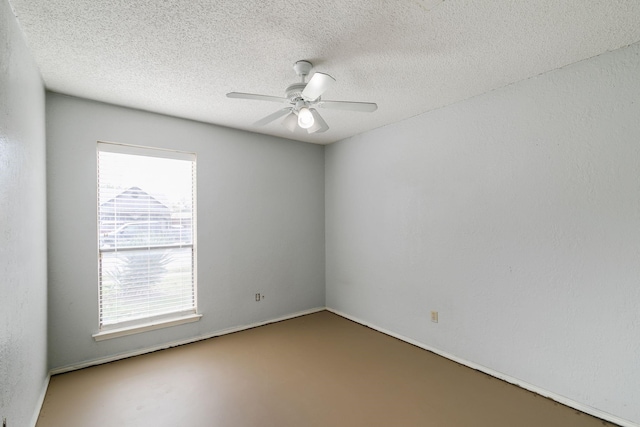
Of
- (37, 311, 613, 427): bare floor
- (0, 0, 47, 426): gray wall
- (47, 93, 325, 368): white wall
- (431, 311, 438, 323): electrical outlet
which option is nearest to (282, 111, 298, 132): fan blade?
(47, 93, 325, 368): white wall

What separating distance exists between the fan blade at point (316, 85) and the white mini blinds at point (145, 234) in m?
1.98

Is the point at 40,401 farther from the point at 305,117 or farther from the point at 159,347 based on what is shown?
the point at 305,117

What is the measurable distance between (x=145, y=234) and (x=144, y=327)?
0.95 metres

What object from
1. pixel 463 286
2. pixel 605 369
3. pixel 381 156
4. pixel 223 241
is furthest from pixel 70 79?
pixel 605 369

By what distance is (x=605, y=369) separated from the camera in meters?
2.03

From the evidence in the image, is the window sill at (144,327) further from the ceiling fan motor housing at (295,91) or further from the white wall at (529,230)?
the ceiling fan motor housing at (295,91)

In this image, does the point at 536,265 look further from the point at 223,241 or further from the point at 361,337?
the point at 223,241

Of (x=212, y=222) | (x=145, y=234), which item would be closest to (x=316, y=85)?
(x=212, y=222)

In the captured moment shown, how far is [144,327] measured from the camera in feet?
9.90

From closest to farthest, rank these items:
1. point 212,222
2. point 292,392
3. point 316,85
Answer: point 316,85
point 292,392
point 212,222

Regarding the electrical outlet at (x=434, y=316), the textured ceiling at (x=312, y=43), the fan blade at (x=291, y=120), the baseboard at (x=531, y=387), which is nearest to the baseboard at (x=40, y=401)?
the textured ceiling at (x=312, y=43)

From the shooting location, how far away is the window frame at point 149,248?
9.25 feet

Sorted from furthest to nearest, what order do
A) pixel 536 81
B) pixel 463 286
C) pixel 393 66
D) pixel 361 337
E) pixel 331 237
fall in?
1. pixel 331 237
2. pixel 361 337
3. pixel 463 286
4. pixel 536 81
5. pixel 393 66

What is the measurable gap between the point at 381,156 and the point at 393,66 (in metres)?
1.54
